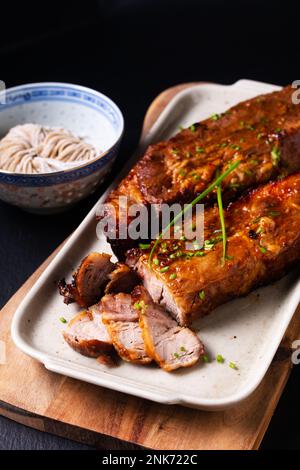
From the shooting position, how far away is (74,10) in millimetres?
9094

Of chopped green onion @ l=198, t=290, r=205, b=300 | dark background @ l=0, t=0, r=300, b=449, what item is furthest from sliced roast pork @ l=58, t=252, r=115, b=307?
dark background @ l=0, t=0, r=300, b=449

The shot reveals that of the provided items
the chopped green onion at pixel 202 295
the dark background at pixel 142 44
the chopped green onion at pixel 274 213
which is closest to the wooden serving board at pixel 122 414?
the chopped green onion at pixel 202 295

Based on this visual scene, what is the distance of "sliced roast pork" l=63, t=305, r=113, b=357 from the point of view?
4586 millimetres

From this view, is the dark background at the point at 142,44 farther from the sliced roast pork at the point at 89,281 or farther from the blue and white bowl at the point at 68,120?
the sliced roast pork at the point at 89,281

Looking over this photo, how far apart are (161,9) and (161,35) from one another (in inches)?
26.6

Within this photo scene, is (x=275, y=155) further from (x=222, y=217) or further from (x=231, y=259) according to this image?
(x=231, y=259)

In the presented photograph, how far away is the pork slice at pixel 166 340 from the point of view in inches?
178

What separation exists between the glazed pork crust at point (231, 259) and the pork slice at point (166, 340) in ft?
0.32

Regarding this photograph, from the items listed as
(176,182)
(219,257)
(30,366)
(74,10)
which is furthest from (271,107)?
(74,10)

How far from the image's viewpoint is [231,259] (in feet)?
15.8

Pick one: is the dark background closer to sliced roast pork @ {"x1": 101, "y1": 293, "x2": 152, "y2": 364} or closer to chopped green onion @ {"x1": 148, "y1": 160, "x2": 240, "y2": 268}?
chopped green onion @ {"x1": 148, "y1": 160, "x2": 240, "y2": 268}

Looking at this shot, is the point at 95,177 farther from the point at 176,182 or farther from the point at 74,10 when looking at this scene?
the point at 74,10

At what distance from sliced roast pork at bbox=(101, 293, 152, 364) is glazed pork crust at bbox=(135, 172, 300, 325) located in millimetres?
228

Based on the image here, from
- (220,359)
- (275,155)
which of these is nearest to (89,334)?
(220,359)
